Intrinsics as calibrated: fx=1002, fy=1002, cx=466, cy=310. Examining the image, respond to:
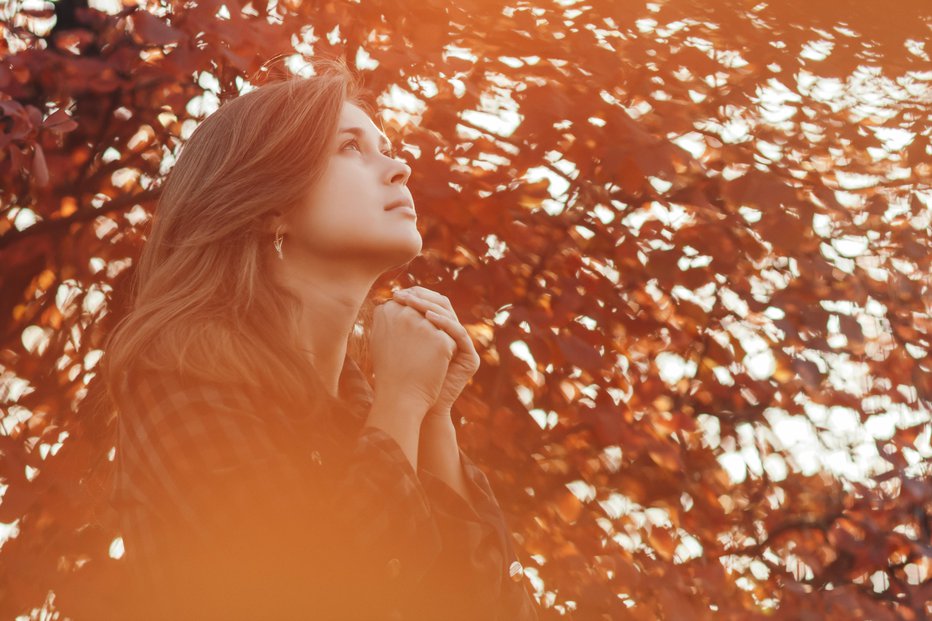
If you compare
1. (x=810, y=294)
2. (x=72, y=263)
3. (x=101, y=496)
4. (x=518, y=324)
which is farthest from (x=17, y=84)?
(x=810, y=294)

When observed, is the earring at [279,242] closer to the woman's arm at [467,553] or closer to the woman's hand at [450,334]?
the woman's hand at [450,334]

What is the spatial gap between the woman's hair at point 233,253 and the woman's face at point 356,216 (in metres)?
0.03

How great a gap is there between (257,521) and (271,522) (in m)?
0.02

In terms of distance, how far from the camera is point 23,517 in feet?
9.53

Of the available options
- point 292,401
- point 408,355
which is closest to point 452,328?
point 408,355

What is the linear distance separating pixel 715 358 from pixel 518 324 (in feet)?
A: 2.09

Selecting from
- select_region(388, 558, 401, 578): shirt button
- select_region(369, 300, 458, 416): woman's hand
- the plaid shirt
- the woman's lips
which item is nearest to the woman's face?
the woman's lips

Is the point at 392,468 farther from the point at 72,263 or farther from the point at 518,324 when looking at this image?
the point at 72,263

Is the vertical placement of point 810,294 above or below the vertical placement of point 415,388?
below

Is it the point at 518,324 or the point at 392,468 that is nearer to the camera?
the point at 392,468

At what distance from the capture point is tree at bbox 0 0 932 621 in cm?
284

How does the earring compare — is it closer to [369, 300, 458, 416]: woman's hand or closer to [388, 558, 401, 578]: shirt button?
[369, 300, 458, 416]: woman's hand

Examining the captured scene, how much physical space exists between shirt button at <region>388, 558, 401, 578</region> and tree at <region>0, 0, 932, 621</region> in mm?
1246

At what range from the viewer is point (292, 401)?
5.66ft
